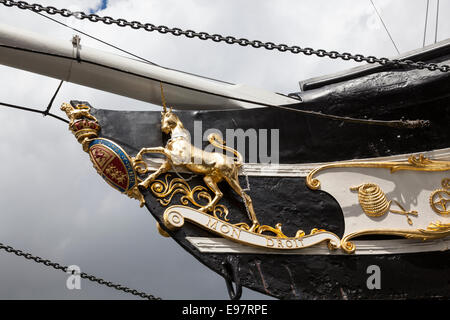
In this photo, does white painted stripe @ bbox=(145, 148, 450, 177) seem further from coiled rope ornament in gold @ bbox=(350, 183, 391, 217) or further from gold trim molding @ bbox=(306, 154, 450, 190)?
coiled rope ornament in gold @ bbox=(350, 183, 391, 217)

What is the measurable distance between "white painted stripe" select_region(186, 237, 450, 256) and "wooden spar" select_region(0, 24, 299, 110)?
3.29 ft

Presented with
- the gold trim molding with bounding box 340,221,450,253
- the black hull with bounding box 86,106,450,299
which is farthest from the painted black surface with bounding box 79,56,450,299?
the gold trim molding with bounding box 340,221,450,253

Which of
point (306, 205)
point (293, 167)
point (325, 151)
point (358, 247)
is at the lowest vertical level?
point (358, 247)

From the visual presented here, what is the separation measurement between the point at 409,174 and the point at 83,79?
2.41m

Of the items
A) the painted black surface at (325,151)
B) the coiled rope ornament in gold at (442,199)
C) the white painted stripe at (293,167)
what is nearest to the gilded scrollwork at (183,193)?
the painted black surface at (325,151)

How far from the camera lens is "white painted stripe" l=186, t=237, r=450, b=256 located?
4.24 metres

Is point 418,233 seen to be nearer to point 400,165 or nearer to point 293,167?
point 400,165

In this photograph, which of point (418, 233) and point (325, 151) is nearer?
point (418, 233)

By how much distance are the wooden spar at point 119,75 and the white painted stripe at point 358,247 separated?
1.00 meters

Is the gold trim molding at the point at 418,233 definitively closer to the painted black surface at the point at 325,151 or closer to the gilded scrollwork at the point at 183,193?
the painted black surface at the point at 325,151

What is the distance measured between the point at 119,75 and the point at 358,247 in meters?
2.05

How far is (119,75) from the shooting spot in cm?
466

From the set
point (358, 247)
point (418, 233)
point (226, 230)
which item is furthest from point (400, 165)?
point (226, 230)

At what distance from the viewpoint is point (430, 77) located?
15.3ft
